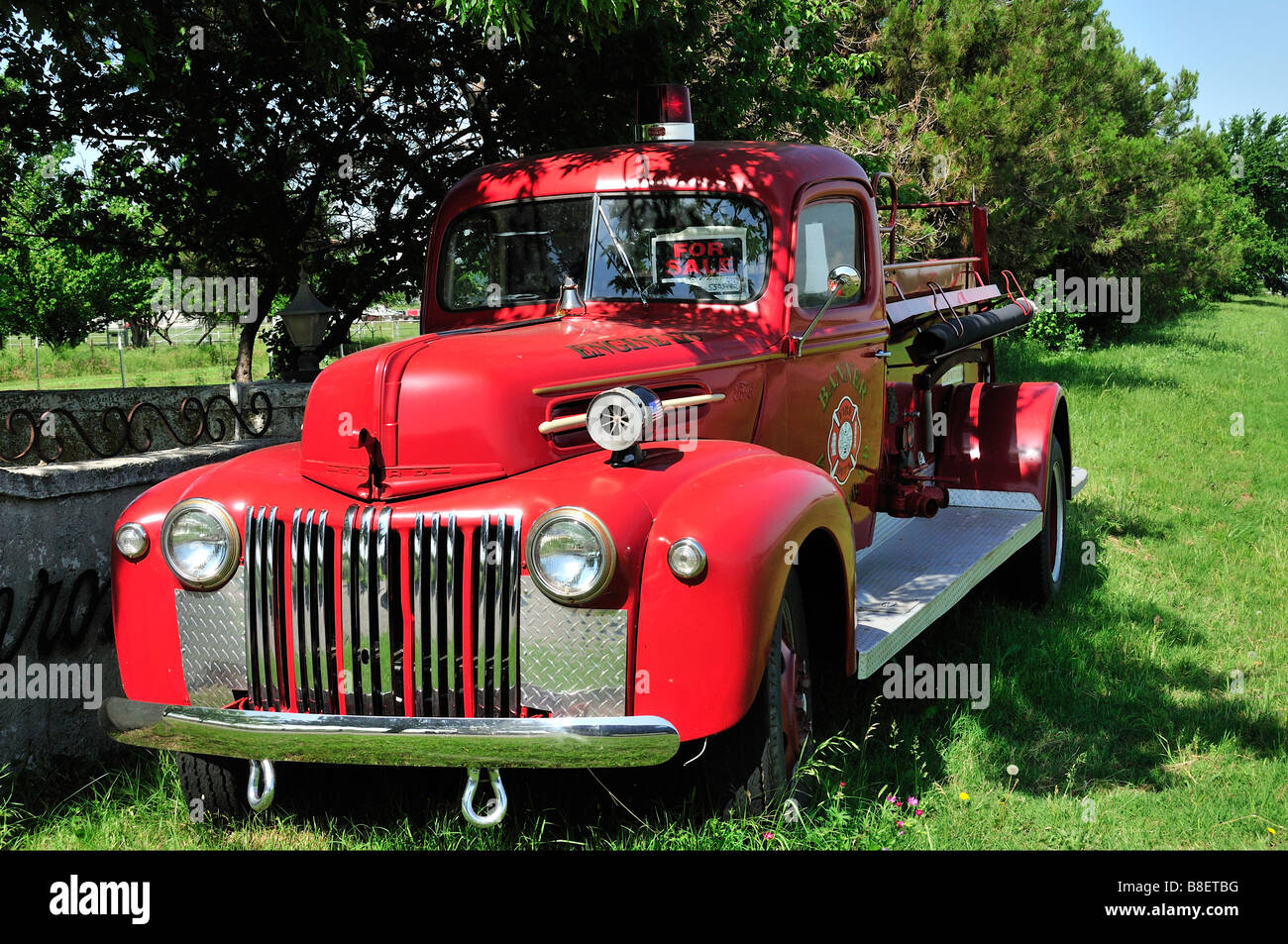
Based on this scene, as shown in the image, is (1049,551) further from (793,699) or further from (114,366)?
(114,366)

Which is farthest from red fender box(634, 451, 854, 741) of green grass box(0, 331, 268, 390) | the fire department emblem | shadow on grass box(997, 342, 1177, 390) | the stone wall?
green grass box(0, 331, 268, 390)

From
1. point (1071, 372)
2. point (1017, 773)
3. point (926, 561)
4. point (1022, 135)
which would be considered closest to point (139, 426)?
point (926, 561)

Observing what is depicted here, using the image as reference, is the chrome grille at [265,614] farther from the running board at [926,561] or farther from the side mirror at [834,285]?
the side mirror at [834,285]

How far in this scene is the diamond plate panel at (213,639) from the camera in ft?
10.5

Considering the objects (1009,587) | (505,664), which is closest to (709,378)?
(505,664)

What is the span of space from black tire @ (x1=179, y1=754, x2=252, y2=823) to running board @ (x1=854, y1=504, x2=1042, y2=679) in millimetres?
1943

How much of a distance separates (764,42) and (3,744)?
6.31m

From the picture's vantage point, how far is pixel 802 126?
8.70 metres

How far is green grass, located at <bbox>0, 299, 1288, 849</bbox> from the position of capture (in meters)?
3.48

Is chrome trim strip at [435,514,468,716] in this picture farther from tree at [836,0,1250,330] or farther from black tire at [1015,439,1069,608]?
tree at [836,0,1250,330]

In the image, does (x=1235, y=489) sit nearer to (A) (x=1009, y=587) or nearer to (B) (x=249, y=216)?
(A) (x=1009, y=587)

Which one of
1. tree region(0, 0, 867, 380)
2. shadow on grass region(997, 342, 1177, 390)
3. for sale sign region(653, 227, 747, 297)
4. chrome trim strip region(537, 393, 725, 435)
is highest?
tree region(0, 0, 867, 380)

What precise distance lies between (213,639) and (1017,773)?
2.77 m

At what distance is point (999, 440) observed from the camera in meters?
6.09
